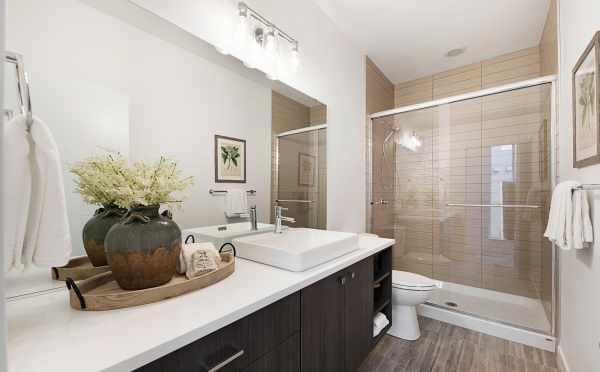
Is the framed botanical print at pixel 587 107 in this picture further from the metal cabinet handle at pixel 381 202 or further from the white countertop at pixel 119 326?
the metal cabinet handle at pixel 381 202

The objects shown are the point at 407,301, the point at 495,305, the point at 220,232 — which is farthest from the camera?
the point at 495,305

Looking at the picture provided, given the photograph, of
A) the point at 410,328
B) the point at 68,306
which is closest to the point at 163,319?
the point at 68,306

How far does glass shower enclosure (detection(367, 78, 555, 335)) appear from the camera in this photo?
7.12 feet

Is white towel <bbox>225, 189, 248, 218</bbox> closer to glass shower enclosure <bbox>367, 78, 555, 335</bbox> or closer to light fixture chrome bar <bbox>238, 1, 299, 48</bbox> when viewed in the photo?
light fixture chrome bar <bbox>238, 1, 299, 48</bbox>

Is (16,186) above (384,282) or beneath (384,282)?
above

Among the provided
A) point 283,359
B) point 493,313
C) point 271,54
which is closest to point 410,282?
point 493,313

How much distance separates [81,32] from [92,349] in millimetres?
1007

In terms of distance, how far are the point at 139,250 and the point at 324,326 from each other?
78 centimetres

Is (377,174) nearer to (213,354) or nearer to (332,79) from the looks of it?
(332,79)

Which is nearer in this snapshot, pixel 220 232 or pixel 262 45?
pixel 220 232

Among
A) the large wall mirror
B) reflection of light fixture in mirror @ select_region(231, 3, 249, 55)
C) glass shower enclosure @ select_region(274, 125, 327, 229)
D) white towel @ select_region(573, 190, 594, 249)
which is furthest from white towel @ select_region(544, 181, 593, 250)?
reflection of light fixture in mirror @ select_region(231, 3, 249, 55)

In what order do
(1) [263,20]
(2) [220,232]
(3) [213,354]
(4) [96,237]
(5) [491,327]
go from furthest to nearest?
(5) [491,327] → (1) [263,20] → (2) [220,232] → (4) [96,237] → (3) [213,354]

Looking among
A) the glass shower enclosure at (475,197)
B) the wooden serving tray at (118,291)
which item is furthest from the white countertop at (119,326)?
the glass shower enclosure at (475,197)

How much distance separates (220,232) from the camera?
1357 mm
